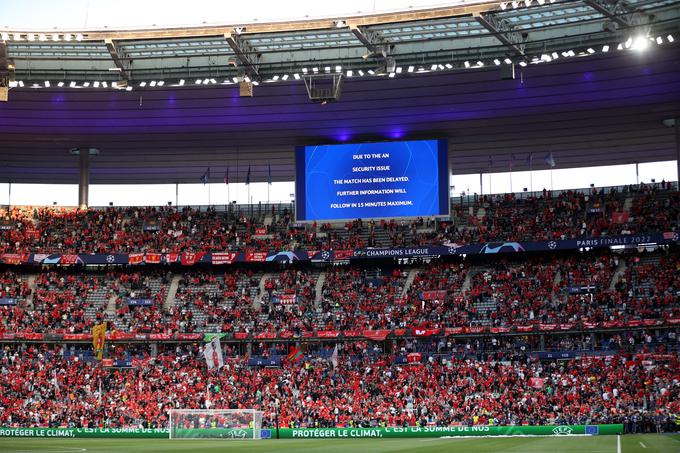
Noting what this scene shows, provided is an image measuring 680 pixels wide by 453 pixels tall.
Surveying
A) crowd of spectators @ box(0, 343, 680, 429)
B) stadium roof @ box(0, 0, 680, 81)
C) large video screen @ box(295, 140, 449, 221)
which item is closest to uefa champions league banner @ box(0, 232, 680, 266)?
large video screen @ box(295, 140, 449, 221)

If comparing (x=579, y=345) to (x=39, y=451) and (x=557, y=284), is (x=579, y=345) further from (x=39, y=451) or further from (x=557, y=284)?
(x=39, y=451)

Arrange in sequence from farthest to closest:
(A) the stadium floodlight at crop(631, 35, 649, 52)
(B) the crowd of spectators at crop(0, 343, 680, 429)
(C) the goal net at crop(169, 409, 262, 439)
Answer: (B) the crowd of spectators at crop(0, 343, 680, 429)
(A) the stadium floodlight at crop(631, 35, 649, 52)
(C) the goal net at crop(169, 409, 262, 439)

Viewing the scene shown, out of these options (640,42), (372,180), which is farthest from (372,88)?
(640,42)

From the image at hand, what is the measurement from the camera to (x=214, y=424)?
44719mm

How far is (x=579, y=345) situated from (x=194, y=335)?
25392 mm

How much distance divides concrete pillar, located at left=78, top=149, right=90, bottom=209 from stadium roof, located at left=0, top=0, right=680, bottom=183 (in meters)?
1.32

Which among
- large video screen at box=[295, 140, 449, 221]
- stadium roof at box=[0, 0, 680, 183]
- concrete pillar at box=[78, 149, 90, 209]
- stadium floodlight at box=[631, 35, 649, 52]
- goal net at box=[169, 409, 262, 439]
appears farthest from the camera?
concrete pillar at box=[78, 149, 90, 209]

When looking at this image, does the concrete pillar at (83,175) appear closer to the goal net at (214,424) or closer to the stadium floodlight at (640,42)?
the goal net at (214,424)

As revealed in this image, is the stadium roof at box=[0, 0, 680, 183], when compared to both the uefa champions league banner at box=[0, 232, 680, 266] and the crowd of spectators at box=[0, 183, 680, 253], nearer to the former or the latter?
the crowd of spectators at box=[0, 183, 680, 253]

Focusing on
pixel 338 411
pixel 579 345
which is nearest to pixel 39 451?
pixel 338 411

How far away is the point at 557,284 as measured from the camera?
5966 cm

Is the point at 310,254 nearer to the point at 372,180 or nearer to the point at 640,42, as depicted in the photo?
the point at 372,180

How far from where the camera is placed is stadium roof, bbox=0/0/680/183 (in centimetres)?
4959

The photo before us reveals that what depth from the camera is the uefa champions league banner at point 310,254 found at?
2403 inches
